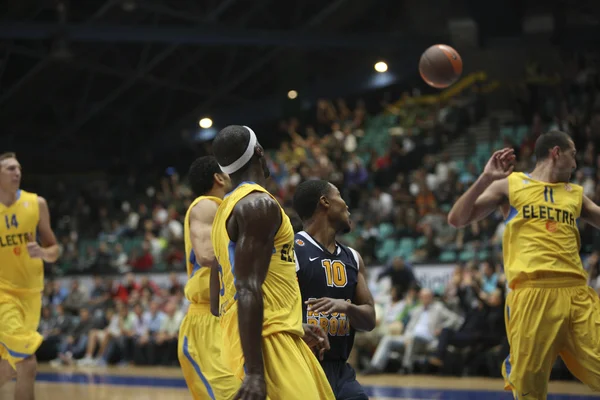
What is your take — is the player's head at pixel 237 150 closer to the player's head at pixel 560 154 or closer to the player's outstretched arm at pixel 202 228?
the player's outstretched arm at pixel 202 228

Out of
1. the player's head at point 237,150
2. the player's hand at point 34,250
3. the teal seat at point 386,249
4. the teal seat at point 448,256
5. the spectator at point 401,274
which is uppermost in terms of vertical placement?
the player's head at point 237,150

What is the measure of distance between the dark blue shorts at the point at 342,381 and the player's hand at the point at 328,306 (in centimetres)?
36

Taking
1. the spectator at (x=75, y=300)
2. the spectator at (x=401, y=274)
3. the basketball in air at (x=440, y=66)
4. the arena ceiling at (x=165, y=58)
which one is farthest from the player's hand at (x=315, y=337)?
the arena ceiling at (x=165, y=58)

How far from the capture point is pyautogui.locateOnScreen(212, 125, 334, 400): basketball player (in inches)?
128

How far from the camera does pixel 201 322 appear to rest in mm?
5176

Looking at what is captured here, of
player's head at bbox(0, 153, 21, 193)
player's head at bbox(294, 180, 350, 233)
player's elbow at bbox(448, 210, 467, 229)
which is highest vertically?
player's head at bbox(0, 153, 21, 193)

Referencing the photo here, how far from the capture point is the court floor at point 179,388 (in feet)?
29.8

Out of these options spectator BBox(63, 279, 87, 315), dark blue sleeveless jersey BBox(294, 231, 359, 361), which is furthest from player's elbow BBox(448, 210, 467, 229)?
spectator BBox(63, 279, 87, 315)

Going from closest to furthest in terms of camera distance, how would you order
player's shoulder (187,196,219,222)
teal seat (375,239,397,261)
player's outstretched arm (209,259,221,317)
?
player's outstretched arm (209,259,221,317), player's shoulder (187,196,219,222), teal seat (375,239,397,261)

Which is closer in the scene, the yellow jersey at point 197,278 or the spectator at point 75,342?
the yellow jersey at point 197,278

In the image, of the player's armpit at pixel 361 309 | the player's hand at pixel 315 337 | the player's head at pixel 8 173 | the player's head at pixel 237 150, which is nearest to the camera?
the player's head at pixel 237 150

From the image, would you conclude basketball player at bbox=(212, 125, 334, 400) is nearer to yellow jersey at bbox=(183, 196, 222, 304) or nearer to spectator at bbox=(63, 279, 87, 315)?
yellow jersey at bbox=(183, 196, 222, 304)

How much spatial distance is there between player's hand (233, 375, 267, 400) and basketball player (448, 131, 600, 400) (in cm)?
254

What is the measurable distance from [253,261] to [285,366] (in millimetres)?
457
